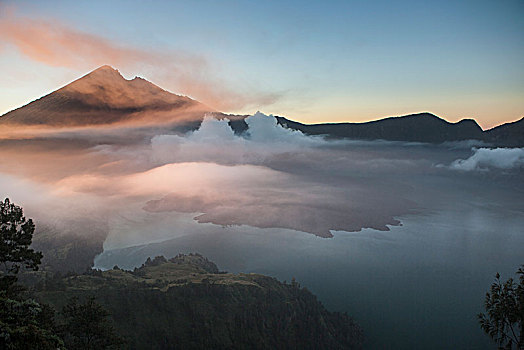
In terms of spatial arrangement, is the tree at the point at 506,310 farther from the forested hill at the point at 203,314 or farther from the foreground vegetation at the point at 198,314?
the forested hill at the point at 203,314

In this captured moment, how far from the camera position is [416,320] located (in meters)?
197

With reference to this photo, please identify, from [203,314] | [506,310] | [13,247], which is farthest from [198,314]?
[506,310]

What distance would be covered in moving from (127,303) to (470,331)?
190m

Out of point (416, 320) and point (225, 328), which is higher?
point (225, 328)

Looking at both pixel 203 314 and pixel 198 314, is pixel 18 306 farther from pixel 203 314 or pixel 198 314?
pixel 203 314

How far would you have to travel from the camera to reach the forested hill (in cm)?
14538

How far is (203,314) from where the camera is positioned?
541ft

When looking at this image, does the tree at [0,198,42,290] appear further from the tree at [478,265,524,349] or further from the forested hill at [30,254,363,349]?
the forested hill at [30,254,363,349]

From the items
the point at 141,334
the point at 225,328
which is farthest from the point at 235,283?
the point at 141,334

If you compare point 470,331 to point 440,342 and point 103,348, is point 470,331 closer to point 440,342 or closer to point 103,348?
point 440,342

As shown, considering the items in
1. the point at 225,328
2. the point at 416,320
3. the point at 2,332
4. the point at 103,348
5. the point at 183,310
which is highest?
the point at 2,332

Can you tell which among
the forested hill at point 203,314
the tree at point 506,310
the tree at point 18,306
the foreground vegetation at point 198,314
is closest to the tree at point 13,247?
the tree at point 18,306

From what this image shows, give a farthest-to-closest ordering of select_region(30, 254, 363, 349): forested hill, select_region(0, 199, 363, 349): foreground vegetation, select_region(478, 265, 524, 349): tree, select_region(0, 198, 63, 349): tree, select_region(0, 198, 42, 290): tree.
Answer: select_region(30, 254, 363, 349): forested hill
select_region(0, 199, 363, 349): foreground vegetation
select_region(0, 198, 42, 290): tree
select_region(478, 265, 524, 349): tree
select_region(0, 198, 63, 349): tree

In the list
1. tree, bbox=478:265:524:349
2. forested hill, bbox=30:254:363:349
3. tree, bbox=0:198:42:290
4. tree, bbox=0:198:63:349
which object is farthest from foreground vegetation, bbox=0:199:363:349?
tree, bbox=478:265:524:349
